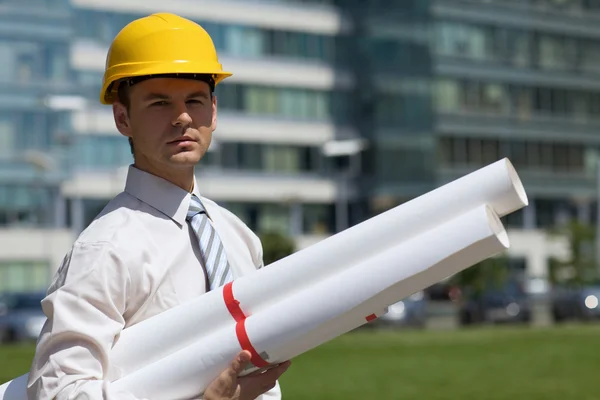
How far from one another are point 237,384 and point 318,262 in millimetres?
342

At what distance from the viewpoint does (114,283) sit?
9.41 ft

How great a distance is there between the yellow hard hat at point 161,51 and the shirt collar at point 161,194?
26 centimetres

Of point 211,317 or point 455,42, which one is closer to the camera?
point 211,317

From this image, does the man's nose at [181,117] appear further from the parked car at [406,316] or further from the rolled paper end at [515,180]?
the parked car at [406,316]

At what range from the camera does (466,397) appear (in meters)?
15.8

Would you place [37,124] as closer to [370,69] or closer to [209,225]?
[370,69]

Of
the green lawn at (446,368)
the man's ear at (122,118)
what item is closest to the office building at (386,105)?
the green lawn at (446,368)

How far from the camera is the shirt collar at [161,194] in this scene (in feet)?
10.4

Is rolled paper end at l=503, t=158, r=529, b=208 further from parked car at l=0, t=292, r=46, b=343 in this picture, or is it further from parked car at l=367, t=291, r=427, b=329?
parked car at l=367, t=291, r=427, b=329

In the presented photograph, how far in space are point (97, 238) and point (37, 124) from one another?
61.2 meters

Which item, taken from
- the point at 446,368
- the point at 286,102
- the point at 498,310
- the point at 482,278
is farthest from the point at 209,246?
the point at 286,102

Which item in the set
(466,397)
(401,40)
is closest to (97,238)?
(466,397)

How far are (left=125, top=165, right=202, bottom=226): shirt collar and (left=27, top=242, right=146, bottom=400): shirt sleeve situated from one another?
0.30 metres

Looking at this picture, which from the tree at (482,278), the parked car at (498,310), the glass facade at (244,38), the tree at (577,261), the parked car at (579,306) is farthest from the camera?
the glass facade at (244,38)
